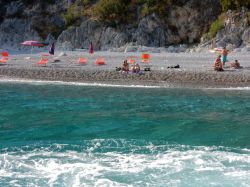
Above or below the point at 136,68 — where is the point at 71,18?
above

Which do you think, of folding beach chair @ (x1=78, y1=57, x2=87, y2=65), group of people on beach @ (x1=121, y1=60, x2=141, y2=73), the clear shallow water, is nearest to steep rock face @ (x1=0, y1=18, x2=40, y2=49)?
folding beach chair @ (x1=78, y1=57, x2=87, y2=65)

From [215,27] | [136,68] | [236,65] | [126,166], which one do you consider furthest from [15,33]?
[126,166]

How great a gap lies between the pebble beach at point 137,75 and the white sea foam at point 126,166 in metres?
14.7

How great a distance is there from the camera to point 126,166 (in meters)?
11.6

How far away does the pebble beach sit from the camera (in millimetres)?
28172

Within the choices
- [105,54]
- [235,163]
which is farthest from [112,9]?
[235,163]

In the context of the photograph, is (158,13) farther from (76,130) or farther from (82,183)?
(82,183)

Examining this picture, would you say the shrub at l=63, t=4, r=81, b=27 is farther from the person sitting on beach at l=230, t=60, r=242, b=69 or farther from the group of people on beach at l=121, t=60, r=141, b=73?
the person sitting on beach at l=230, t=60, r=242, b=69

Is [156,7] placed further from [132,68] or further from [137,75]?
[137,75]

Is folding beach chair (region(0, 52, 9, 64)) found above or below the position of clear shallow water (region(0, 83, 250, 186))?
above

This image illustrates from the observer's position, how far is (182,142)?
45.7 ft

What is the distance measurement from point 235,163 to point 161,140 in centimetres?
292

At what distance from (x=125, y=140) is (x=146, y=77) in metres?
15.4

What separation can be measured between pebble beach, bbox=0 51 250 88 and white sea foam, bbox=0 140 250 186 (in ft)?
48.4
